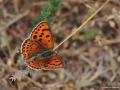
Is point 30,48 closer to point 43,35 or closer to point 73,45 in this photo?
point 43,35

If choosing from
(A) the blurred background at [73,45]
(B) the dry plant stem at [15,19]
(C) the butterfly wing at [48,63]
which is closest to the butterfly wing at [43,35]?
(C) the butterfly wing at [48,63]

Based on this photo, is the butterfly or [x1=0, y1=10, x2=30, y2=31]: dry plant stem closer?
the butterfly

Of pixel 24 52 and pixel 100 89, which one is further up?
pixel 24 52

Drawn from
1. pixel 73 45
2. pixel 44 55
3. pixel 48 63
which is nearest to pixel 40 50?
pixel 44 55

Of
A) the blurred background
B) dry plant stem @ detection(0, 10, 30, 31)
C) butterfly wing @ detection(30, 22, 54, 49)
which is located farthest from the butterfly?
dry plant stem @ detection(0, 10, 30, 31)

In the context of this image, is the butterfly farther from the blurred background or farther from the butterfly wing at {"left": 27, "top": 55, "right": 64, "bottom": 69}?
the blurred background

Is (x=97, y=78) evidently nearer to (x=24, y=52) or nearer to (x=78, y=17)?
(x=78, y=17)

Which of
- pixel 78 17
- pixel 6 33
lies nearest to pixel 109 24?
pixel 78 17
